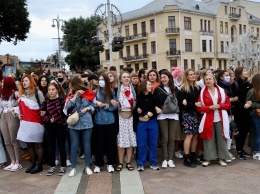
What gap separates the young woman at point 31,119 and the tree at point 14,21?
25348 millimetres

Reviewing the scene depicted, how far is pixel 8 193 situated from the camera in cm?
500

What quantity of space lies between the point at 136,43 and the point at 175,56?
7185 millimetres

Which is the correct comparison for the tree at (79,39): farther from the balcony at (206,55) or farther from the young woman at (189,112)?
the young woman at (189,112)

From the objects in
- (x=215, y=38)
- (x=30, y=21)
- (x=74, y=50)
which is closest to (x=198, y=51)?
(x=215, y=38)

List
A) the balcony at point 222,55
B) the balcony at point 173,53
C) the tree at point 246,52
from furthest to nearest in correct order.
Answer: the balcony at point 222,55 → the balcony at point 173,53 → the tree at point 246,52

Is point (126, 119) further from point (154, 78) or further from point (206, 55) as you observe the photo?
point (206, 55)

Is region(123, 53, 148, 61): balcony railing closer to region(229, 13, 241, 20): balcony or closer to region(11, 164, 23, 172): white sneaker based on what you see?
region(229, 13, 241, 20): balcony

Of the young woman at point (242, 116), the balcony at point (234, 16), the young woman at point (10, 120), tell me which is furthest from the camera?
the balcony at point (234, 16)

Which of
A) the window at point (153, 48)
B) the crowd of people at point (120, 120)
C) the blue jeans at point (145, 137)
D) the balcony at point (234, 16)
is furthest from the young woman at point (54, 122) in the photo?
the balcony at point (234, 16)

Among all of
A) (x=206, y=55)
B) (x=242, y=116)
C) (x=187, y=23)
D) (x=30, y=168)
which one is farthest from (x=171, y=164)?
(x=206, y=55)

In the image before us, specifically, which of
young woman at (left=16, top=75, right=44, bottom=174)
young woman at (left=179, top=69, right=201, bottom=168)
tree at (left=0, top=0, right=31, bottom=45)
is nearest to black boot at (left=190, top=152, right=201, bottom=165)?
young woman at (left=179, top=69, right=201, bottom=168)

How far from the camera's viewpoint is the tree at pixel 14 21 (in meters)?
28.4

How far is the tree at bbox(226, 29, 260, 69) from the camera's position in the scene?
136 feet

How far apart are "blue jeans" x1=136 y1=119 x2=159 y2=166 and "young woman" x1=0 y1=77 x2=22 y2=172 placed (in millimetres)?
2625
